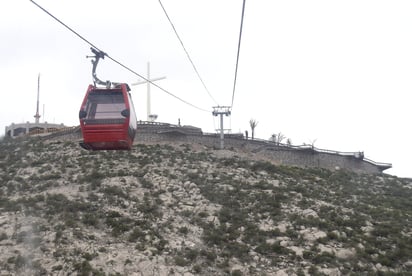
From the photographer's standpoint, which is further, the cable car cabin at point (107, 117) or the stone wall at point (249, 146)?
the stone wall at point (249, 146)

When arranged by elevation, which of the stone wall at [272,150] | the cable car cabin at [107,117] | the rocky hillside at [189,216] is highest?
the cable car cabin at [107,117]

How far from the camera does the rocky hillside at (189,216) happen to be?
26.3 metres

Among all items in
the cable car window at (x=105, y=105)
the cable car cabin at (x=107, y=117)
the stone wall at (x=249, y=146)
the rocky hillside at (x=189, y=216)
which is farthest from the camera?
the stone wall at (x=249, y=146)

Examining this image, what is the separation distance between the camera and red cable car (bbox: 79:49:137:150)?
17078 mm

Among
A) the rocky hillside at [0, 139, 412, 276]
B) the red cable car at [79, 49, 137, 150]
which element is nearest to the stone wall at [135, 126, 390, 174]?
the rocky hillside at [0, 139, 412, 276]

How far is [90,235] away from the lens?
93.1 ft

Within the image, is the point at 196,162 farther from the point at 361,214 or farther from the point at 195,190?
the point at 361,214

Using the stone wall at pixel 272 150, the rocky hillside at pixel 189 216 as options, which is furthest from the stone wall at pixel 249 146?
the rocky hillside at pixel 189 216

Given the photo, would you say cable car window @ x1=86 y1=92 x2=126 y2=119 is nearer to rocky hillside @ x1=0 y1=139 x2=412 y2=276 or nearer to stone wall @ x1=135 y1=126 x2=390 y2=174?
rocky hillside @ x1=0 y1=139 x2=412 y2=276

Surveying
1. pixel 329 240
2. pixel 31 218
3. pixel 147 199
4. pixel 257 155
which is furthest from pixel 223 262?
pixel 257 155

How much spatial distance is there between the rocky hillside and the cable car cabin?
1006 cm

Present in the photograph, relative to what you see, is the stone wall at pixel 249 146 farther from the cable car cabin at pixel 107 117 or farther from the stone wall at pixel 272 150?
the cable car cabin at pixel 107 117

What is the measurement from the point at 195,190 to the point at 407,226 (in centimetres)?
1415

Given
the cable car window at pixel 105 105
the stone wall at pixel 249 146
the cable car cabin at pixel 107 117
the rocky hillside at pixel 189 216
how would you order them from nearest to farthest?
the cable car cabin at pixel 107 117
the cable car window at pixel 105 105
the rocky hillside at pixel 189 216
the stone wall at pixel 249 146
